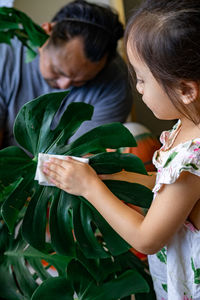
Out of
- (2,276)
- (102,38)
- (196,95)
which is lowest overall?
(2,276)

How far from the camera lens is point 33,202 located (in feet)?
2.62

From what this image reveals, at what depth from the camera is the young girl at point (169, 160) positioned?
63 cm

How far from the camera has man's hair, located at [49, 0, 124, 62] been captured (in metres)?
1.43

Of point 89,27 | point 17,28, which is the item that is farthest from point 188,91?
point 89,27

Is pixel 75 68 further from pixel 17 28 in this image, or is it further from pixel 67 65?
pixel 17 28

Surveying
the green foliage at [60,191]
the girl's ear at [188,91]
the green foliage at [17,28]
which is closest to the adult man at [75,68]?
the green foliage at [17,28]

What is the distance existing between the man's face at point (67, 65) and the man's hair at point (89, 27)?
0.02m

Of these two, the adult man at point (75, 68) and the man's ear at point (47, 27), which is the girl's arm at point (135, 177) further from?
the man's ear at point (47, 27)

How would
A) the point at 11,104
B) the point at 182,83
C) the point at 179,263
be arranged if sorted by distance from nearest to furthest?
the point at 182,83
the point at 179,263
the point at 11,104

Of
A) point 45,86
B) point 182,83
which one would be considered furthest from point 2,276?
point 45,86

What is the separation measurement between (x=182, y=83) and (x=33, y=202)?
1.20 feet

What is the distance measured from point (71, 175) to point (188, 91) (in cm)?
25

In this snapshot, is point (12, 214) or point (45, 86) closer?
point (12, 214)

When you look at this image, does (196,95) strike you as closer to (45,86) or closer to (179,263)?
(179,263)
